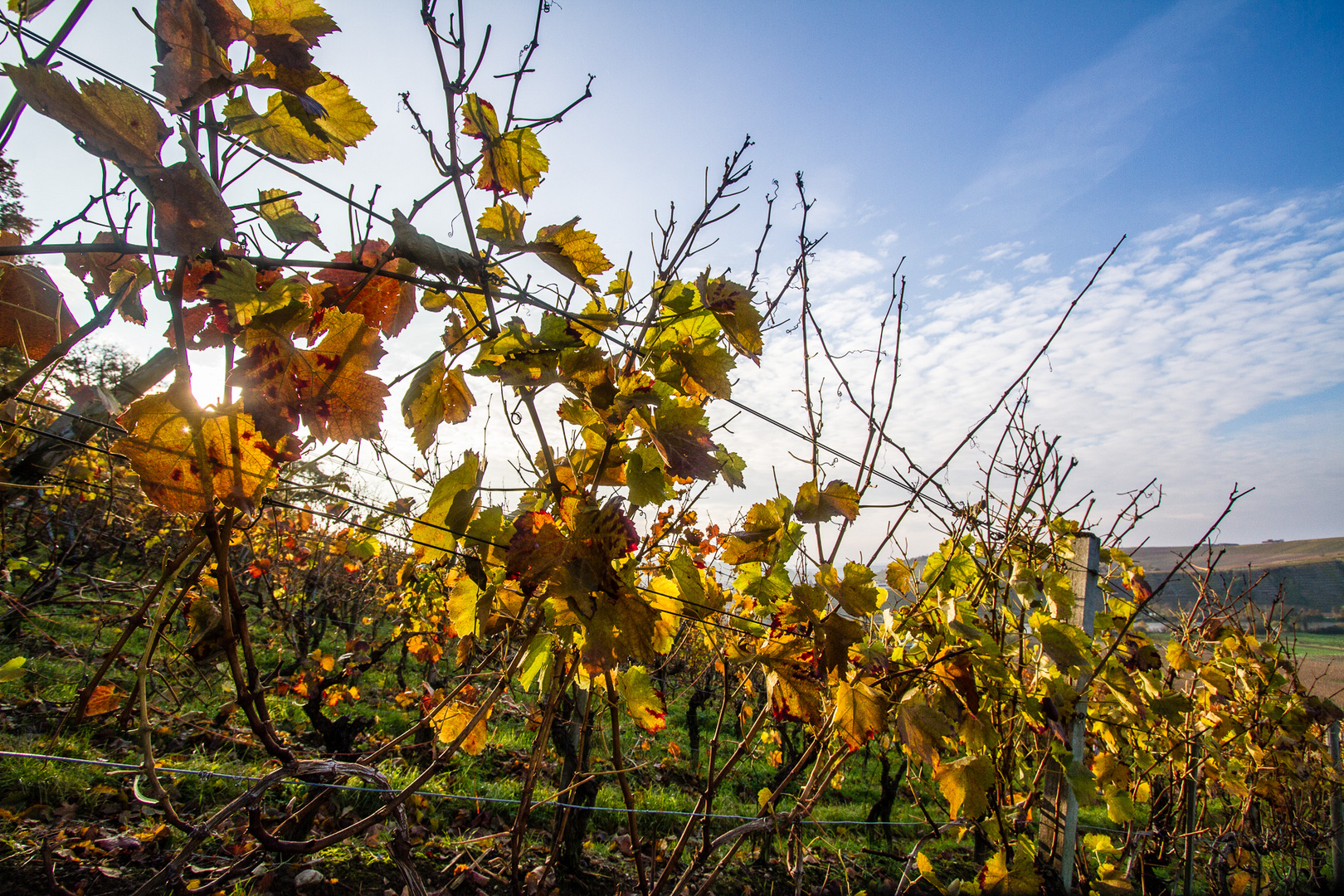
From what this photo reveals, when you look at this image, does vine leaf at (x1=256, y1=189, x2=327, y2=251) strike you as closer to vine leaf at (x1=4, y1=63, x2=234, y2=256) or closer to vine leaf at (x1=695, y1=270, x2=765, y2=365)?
vine leaf at (x1=4, y1=63, x2=234, y2=256)

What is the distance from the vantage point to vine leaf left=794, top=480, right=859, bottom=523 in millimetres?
1272

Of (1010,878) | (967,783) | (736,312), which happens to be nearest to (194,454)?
(736,312)

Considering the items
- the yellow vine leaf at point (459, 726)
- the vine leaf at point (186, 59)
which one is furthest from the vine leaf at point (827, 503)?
the vine leaf at point (186, 59)

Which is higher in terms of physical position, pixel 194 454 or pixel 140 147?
pixel 140 147

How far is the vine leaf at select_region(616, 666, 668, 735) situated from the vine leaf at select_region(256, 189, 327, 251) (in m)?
1.16

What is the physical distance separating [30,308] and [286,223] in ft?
1.36

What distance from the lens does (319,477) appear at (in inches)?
66.1

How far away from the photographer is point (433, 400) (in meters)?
0.90

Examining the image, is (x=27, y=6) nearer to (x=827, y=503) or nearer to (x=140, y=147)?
(x=140, y=147)

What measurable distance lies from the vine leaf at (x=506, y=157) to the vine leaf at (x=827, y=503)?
85 centimetres

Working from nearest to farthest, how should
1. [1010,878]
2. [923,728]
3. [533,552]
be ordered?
[533,552] < [923,728] < [1010,878]

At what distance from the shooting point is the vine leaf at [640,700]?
4.82ft

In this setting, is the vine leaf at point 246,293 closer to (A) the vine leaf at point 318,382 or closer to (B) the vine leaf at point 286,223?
(A) the vine leaf at point 318,382

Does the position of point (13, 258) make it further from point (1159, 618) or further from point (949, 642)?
point (1159, 618)
